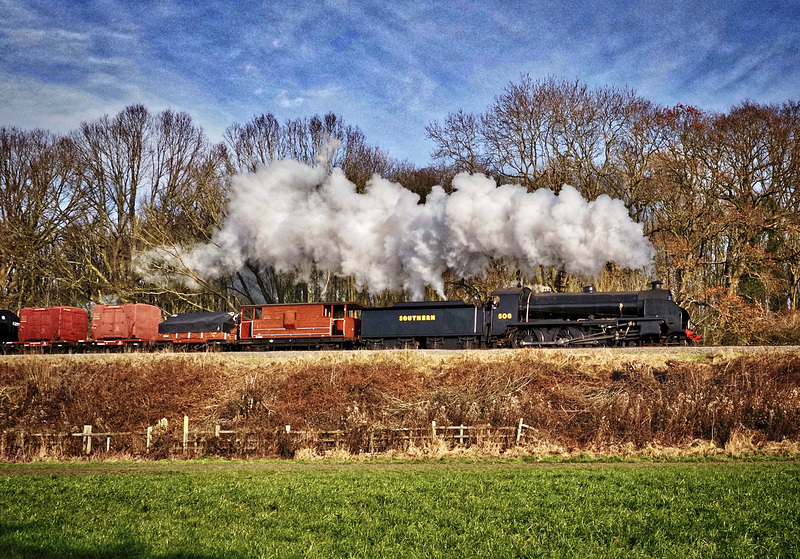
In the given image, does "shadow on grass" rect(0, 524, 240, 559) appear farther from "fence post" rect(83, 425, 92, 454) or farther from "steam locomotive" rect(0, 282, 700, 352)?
"steam locomotive" rect(0, 282, 700, 352)

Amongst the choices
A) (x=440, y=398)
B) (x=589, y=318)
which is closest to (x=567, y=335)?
(x=589, y=318)

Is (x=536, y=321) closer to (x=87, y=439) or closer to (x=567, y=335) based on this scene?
(x=567, y=335)

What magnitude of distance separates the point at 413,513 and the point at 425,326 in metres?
18.5

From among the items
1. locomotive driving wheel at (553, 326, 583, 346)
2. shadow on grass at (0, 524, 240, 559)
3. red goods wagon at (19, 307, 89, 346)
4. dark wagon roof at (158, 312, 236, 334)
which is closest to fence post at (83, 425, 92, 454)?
shadow on grass at (0, 524, 240, 559)

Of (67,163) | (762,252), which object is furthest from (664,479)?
(67,163)

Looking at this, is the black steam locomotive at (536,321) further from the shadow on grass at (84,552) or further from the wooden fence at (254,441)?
the shadow on grass at (84,552)

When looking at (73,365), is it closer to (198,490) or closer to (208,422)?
(208,422)

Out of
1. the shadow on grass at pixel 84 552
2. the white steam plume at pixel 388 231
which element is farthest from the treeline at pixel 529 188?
the shadow on grass at pixel 84 552

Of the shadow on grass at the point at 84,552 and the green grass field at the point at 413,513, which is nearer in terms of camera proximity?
the shadow on grass at the point at 84,552

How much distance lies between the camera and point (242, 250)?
4128cm

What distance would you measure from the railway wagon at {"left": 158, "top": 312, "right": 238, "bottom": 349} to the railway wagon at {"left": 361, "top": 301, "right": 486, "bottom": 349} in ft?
22.0

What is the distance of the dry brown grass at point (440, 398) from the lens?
731 inches

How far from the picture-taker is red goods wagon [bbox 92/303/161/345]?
114 feet

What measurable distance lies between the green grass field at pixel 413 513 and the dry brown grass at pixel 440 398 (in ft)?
10.9
